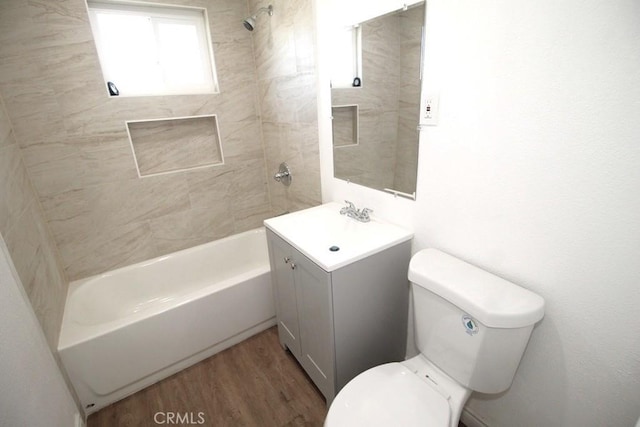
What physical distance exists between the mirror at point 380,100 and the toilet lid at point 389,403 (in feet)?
2.45

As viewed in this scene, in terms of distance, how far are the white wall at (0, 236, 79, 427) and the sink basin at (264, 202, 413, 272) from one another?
92 centimetres

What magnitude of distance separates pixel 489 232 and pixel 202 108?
2.00 metres

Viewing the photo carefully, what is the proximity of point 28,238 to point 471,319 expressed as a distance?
1974mm

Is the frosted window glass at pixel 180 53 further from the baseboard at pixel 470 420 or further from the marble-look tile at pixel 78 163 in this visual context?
the baseboard at pixel 470 420

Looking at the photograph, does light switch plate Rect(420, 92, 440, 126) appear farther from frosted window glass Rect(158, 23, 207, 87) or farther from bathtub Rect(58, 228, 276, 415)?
frosted window glass Rect(158, 23, 207, 87)

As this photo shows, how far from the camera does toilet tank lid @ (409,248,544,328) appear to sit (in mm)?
843

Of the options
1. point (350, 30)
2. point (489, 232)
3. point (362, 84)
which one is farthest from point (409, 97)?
point (489, 232)

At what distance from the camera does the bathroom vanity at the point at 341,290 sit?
45.7 inches

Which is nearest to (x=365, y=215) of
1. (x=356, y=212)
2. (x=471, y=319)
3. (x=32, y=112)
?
(x=356, y=212)

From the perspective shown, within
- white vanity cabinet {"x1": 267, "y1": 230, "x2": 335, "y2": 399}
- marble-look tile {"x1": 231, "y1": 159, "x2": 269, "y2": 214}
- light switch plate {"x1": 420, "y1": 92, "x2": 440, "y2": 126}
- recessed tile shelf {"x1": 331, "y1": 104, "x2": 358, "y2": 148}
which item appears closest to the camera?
light switch plate {"x1": 420, "y1": 92, "x2": 440, "y2": 126}

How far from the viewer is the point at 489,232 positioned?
103cm

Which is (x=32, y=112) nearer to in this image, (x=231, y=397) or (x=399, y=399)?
A: (x=231, y=397)

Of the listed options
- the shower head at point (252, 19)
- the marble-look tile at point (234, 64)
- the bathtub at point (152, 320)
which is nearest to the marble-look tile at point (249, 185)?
the bathtub at point (152, 320)

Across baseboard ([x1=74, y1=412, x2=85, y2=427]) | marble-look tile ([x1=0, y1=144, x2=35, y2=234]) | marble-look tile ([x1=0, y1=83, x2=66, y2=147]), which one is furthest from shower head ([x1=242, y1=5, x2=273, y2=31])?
baseboard ([x1=74, y1=412, x2=85, y2=427])
